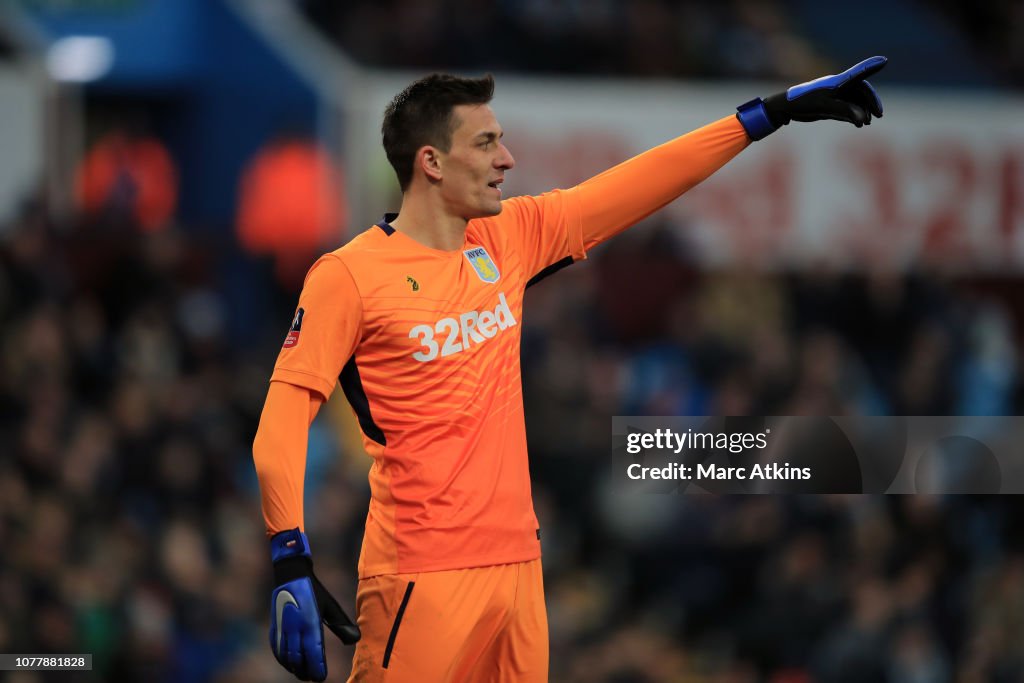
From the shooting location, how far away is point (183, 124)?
51.0 ft

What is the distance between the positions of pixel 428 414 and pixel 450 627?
0.55 m

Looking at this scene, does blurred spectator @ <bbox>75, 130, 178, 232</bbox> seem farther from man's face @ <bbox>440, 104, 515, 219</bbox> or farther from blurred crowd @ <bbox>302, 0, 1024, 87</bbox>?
man's face @ <bbox>440, 104, 515, 219</bbox>

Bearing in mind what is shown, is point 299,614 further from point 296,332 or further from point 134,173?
point 134,173

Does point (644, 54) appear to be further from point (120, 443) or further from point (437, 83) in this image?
point (437, 83)

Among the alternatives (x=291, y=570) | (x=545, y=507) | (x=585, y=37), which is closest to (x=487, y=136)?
(x=291, y=570)

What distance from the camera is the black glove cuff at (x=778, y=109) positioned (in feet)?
15.7

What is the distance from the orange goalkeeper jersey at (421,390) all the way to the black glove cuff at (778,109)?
0.92 m

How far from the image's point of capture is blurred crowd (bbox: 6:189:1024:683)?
8.41 meters

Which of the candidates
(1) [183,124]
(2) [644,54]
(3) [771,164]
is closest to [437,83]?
(3) [771,164]

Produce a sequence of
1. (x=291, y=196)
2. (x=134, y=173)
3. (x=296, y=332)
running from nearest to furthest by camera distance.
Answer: (x=296, y=332) < (x=291, y=196) < (x=134, y=173)

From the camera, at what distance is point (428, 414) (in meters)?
4.48

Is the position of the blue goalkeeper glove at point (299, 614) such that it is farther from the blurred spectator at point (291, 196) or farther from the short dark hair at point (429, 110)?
the blurred spectator at point (291, 196)

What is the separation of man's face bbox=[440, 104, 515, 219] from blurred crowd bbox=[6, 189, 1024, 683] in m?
3.93

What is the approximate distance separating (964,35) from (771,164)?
626 cm
